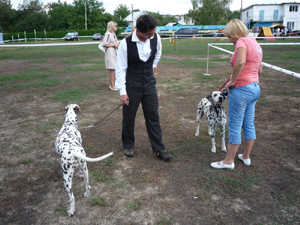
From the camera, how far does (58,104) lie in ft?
22.5

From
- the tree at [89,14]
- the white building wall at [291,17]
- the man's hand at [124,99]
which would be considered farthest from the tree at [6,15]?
the man's hand at [124,99]

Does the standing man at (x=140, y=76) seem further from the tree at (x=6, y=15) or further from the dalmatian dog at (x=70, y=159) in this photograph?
the tree at (x=6, y=15)

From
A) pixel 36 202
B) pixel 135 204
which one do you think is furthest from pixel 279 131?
pixel 36 202

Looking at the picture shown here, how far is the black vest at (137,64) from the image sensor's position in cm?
330

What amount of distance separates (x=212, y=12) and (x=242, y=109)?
70727 mm

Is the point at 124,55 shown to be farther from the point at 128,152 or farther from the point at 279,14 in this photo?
the point at 279,14

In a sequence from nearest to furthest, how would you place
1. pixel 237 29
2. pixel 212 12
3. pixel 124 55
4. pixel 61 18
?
pixel 237 29, pixel 124 55, pixel 61 18, pixel 212 12

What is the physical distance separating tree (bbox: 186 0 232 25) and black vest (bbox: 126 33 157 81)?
68.5 metres

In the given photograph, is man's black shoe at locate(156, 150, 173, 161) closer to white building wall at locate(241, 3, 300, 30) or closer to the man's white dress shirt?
the man's white dress shirt

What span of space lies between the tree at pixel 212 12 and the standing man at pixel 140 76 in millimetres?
68544

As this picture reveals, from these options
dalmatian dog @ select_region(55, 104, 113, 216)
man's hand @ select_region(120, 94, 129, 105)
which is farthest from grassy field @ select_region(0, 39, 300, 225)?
man's hand @ select_region(120, 94, 129, 105)

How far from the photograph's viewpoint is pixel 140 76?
350cm

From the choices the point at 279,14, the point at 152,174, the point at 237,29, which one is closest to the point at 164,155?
the point at 152,174

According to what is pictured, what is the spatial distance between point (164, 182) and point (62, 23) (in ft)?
223
